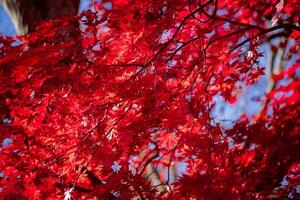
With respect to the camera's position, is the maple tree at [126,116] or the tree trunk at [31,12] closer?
the maple tree at [126,116]

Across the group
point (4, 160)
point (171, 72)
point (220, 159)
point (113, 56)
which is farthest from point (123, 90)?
point (4, 160)

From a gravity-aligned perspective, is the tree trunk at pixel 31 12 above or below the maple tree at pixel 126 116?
above

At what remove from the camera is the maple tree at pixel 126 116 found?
10.6 ft

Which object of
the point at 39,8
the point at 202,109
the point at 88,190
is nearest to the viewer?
the point at 202,109

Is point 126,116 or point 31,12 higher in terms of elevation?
point 31,12

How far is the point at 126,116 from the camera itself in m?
3.42

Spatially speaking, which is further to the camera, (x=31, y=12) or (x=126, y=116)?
(x=31, y=12)

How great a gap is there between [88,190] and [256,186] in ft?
6.27

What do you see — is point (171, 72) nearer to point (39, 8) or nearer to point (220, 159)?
point (220, 159)

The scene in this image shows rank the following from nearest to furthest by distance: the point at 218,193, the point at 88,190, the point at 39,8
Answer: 1. the point at 218,193
2. the point at 88,190
3. the point at 39,8

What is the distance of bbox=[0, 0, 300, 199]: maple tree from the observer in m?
3.23

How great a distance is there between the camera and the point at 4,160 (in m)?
3.63

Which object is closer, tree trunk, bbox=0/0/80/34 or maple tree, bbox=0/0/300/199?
maple tree, bbox=0/0/300/199

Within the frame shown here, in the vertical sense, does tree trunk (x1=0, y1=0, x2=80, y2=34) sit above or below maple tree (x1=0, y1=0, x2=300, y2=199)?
above
